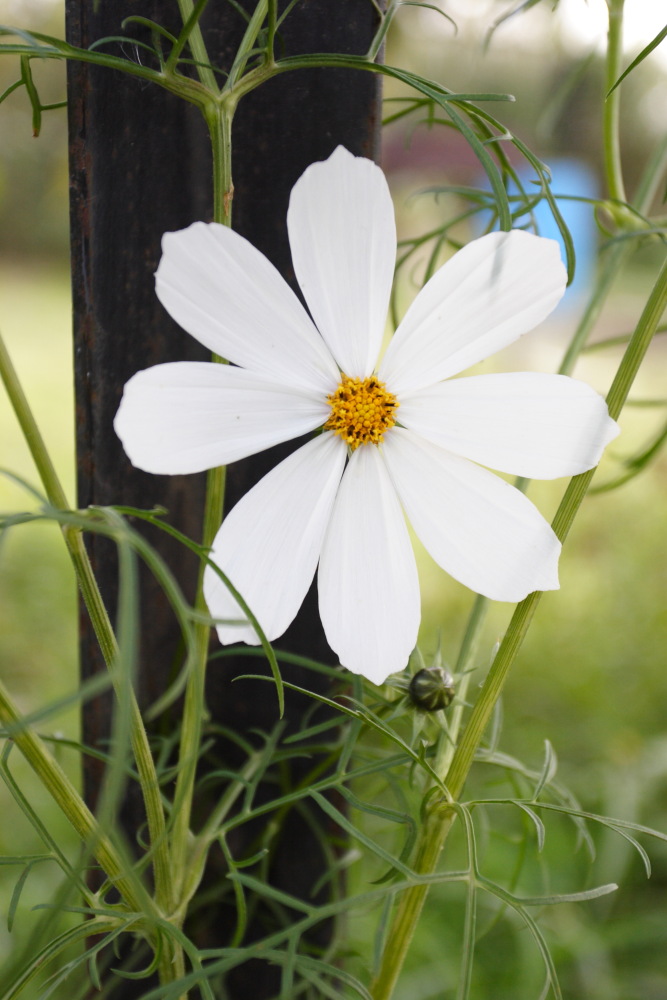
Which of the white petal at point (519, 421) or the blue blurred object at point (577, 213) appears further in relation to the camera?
the blue blurred object at point (577, 213)

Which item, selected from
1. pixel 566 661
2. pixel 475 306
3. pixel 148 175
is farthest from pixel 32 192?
pixel 475 306

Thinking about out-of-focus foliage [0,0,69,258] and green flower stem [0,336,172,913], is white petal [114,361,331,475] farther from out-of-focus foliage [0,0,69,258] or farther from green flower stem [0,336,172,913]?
out-of-focus foliage [0,0,69,258]

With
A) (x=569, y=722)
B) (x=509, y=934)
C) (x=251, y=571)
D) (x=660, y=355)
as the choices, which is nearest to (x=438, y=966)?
(x=509, y=934)

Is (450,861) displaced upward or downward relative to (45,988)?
downward

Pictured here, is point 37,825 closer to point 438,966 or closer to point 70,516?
point 70,516

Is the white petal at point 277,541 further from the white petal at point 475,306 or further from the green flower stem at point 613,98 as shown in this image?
the green flower stem at point 613,98

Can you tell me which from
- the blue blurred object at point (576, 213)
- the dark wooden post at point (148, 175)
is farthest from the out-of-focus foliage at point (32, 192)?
the dark wooden post at point (148, 175)
